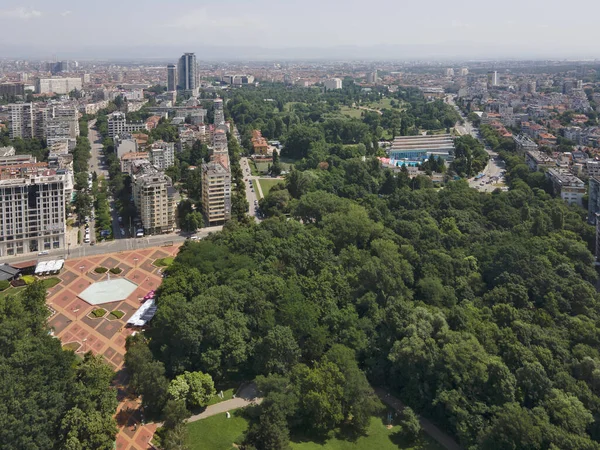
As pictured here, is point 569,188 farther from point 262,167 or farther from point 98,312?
point 98,312

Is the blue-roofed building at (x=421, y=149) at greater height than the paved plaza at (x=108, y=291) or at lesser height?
greater

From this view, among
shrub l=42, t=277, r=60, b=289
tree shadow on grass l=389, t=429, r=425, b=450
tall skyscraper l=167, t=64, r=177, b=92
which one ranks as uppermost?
tall skyscraper l=167, t=64, r=177, b=92

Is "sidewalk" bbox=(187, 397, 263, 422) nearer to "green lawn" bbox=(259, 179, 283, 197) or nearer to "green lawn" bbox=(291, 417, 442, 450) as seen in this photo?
"green lawn" bbox=(291, 417, 442, 450)

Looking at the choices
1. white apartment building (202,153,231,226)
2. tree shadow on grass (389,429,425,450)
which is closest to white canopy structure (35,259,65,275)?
white apartment building (202,153,231,226)

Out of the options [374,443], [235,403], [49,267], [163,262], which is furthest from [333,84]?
[374,443]

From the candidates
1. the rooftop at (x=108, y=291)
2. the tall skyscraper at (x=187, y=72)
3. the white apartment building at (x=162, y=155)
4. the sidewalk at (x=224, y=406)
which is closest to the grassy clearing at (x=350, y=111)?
the tall skyscraper at (x=187, y=72)

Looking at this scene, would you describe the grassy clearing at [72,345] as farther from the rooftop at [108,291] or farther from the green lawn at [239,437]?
the green lawn at [239,437]
